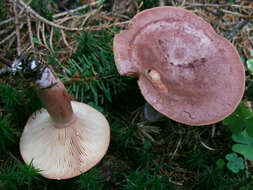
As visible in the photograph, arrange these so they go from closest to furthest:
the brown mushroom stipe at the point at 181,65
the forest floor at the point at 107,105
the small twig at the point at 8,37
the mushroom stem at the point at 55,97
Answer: the mushroom stem at the point at 55,97
the brown mushroom stipe at the point at 181,65
the forest floor at the point at 107,105
the small twig at the point at 8,37

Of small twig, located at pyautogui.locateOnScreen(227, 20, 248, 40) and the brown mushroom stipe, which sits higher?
the brown mushroom stipe

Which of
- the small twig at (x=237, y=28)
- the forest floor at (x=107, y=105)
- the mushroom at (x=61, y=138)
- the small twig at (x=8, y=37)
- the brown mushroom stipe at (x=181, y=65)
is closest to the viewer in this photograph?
the mushroom at (x=61, y=138)

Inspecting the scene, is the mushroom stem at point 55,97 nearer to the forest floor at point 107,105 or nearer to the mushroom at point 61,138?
the mushroom at point 61,138

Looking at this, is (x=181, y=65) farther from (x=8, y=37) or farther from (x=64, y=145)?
(x=8, y=37)

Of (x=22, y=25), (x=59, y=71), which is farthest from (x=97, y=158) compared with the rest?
(x=22, y=25)

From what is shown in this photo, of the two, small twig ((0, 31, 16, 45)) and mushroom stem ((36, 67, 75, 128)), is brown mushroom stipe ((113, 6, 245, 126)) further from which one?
small twig ((0, 31, 16, 45))

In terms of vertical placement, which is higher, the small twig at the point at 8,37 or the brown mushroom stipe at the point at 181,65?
the small twig at the point at 8,37

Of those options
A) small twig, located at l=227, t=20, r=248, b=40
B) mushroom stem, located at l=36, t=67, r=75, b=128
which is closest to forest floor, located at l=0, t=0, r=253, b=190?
small twig, located at l=227, t=20, r=248, b=40

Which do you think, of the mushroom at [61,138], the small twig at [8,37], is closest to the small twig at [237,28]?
the mushroom at [61,138]
